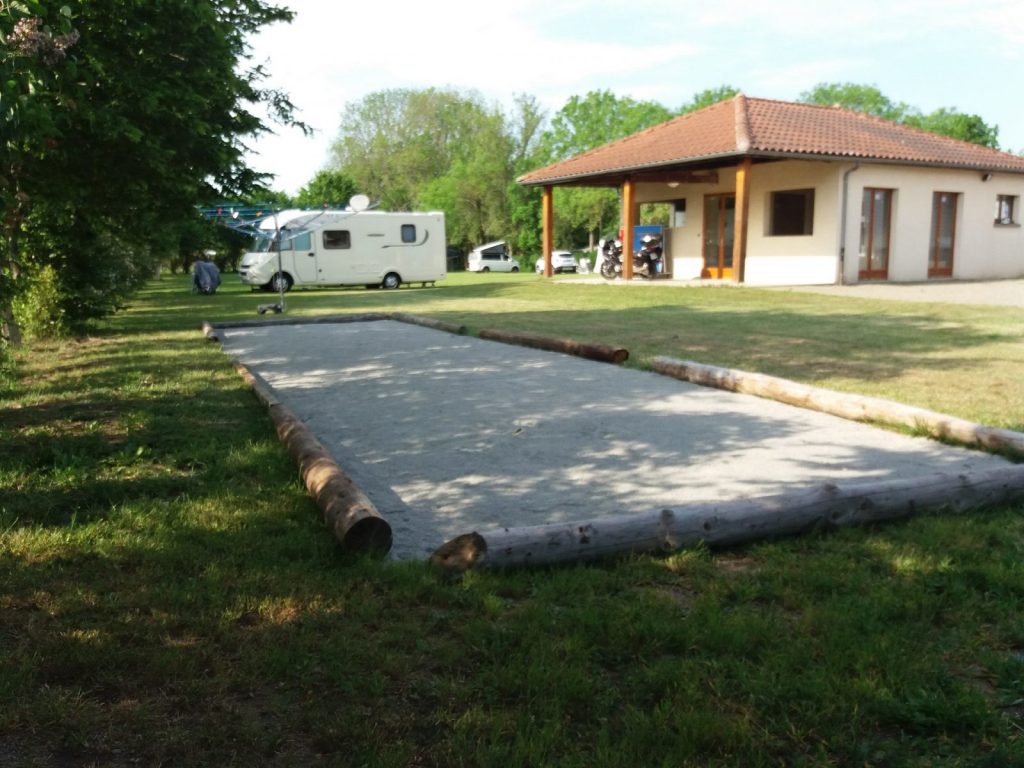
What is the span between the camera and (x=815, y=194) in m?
23.0

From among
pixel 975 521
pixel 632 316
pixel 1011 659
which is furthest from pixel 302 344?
pixel 1011 659

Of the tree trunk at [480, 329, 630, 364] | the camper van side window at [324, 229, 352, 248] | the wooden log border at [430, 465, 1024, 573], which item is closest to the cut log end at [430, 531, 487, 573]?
the wooden log border at [430, 465, 1024, 573]

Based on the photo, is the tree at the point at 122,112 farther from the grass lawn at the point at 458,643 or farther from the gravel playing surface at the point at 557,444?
the gravel playing surface at the point at 557,444

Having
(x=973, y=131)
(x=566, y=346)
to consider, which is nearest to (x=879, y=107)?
(x=973, y=131)

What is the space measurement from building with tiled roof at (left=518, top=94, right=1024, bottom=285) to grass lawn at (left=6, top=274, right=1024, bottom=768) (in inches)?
747

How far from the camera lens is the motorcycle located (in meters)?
27.6

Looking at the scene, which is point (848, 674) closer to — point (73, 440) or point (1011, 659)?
point (1011, 659)

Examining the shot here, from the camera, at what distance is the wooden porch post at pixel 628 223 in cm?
2559

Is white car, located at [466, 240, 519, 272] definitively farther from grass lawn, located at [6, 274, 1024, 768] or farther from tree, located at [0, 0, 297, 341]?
grass lawn, located at [6, 274, 1024, 768]

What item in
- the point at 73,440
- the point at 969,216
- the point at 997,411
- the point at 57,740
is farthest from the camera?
the point at 969,216

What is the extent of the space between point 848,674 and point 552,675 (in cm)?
89

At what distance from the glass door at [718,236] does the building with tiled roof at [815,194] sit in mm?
39

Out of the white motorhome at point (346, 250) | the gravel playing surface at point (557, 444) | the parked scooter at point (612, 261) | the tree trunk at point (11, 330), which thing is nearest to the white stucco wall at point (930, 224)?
the parked scooter at point (612, 261)

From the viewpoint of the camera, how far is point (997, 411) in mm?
6176
